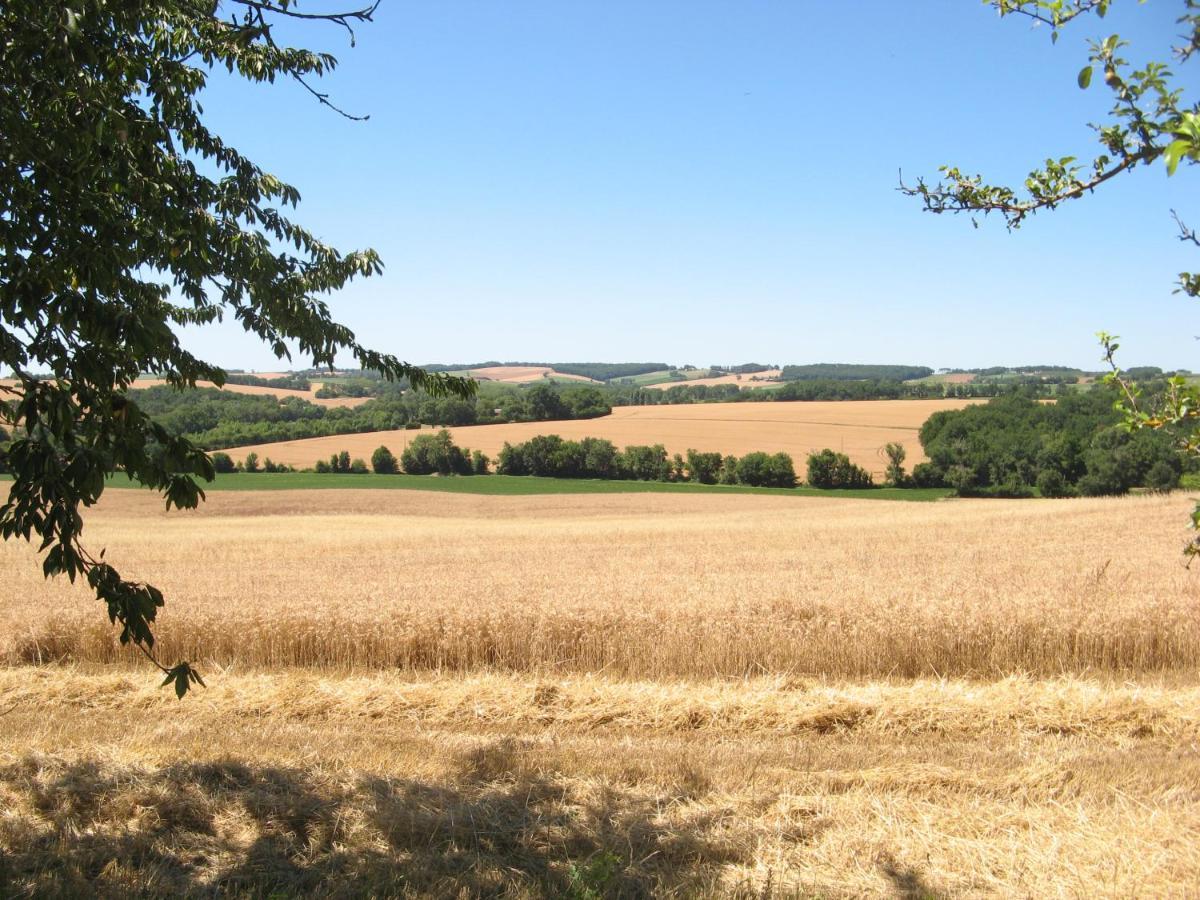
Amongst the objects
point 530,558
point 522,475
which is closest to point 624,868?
point 530,558

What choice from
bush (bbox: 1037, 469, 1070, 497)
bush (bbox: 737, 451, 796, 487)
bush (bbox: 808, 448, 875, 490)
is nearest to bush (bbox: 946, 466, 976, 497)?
bush (bbox: 1037, 469, 1070, 497)

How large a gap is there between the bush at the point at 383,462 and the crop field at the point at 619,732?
41.5 m

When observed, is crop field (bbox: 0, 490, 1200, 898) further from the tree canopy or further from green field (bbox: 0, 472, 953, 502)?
green field (bbox: 0, 472, 953, 502)

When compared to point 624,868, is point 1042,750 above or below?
below

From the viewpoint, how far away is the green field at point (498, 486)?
163ft

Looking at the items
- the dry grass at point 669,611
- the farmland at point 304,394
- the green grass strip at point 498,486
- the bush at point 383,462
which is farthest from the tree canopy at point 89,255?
the farmland at point 304,394

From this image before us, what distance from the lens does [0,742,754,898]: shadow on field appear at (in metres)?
4.40

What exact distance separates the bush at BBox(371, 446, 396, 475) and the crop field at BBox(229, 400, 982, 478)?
121 cm

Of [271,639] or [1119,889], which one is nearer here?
[1119,889]

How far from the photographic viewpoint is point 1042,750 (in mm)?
7027

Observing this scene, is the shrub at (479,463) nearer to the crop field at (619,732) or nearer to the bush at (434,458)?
the bush at (434,458)

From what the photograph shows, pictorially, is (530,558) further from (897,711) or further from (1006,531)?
(1006,531)

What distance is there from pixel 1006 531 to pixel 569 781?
19.3 metres

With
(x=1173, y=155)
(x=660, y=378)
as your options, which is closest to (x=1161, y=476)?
(x=1173, y=155)
